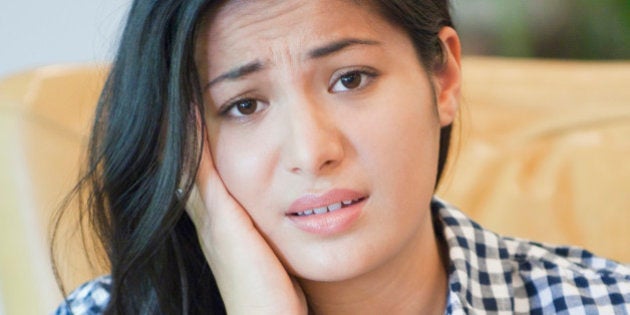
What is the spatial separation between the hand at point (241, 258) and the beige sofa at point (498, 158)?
1.53ft

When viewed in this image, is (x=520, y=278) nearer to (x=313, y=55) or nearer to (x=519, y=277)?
(x=519, y=277)

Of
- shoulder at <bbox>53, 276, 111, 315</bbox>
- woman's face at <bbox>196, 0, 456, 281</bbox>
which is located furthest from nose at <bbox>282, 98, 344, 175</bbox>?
shoulder at <bbox>53, 276, 111, 315</bbox>

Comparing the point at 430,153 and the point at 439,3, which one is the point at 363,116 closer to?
the point at 430,153

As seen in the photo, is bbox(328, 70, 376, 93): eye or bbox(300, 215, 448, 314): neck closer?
bbox(328, 70, 376, 93): eye

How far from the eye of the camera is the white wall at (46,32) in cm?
241

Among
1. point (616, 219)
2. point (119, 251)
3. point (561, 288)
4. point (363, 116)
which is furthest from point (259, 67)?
point (616, 219)

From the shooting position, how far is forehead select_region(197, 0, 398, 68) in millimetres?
1191

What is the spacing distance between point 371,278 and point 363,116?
9.0 inches

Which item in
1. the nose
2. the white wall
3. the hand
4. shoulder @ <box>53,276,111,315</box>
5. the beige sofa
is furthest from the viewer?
the white wall

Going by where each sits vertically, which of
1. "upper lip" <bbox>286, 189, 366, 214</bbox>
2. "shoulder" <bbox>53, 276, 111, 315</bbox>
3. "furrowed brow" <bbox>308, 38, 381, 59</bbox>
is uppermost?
"furrowed brow" <bbox>308, 38, 381, 59</bbox>

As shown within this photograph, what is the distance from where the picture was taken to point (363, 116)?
120 cm

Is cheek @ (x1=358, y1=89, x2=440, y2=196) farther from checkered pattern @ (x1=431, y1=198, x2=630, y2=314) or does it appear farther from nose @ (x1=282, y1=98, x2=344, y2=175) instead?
checkered pattern @ (x1=431, y1=198, x2=630, y2=314)

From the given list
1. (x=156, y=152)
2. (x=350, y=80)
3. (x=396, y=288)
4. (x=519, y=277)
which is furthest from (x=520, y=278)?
(x=156, y=152)

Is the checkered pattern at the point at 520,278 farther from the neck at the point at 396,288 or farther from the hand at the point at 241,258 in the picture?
the hand at the point at 241,258
